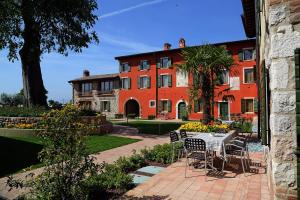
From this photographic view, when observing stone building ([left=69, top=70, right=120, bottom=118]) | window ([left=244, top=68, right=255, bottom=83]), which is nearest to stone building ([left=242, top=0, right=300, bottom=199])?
window ([left=244, top=68, right=255, bottom=83])

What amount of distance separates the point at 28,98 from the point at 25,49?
313 centimetres

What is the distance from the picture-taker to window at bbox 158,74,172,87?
32.3 m

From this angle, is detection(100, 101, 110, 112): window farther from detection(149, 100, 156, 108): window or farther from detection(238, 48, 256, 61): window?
detection(238, 48, 256, 61): window

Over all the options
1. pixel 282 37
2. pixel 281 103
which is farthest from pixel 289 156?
pixel 282 37

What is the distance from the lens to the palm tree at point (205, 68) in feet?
44.7

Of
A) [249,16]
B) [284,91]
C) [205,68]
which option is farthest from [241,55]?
[284,91]

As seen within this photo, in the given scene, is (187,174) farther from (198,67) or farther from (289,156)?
(198,67)

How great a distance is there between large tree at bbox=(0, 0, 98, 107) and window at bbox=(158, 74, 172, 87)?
15097 mm

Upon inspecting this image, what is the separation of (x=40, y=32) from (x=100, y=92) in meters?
20.9

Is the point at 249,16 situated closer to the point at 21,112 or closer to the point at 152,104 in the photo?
the point at 21,112

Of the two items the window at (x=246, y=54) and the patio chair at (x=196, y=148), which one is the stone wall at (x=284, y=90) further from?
the window at (x=246, y=54)

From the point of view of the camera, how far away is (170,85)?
32.3 m

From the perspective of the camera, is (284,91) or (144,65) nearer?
(284,91)

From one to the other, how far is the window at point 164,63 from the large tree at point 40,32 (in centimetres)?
1492
